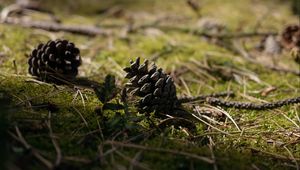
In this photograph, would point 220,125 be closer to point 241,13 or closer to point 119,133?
point 119,133

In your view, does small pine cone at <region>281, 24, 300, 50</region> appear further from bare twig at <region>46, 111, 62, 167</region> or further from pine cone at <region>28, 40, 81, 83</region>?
bare twig at <region>46, 111, 62, 167</region>

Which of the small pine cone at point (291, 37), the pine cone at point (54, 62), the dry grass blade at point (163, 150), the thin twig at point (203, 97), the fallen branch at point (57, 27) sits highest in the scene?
the fallen branch at point (57, 27)

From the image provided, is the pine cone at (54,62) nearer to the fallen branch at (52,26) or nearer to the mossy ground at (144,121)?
the mossy ground at (144,121)

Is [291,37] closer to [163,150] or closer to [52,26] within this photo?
[52,26]

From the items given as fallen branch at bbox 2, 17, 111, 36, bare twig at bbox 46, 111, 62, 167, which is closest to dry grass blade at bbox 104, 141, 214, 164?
bare twig at bbox 46, 111, 62, 167

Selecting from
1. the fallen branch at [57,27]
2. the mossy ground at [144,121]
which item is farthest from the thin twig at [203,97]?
the fallen branch at [57,27]

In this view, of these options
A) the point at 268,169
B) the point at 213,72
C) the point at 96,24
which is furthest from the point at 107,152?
the point at 96,24
